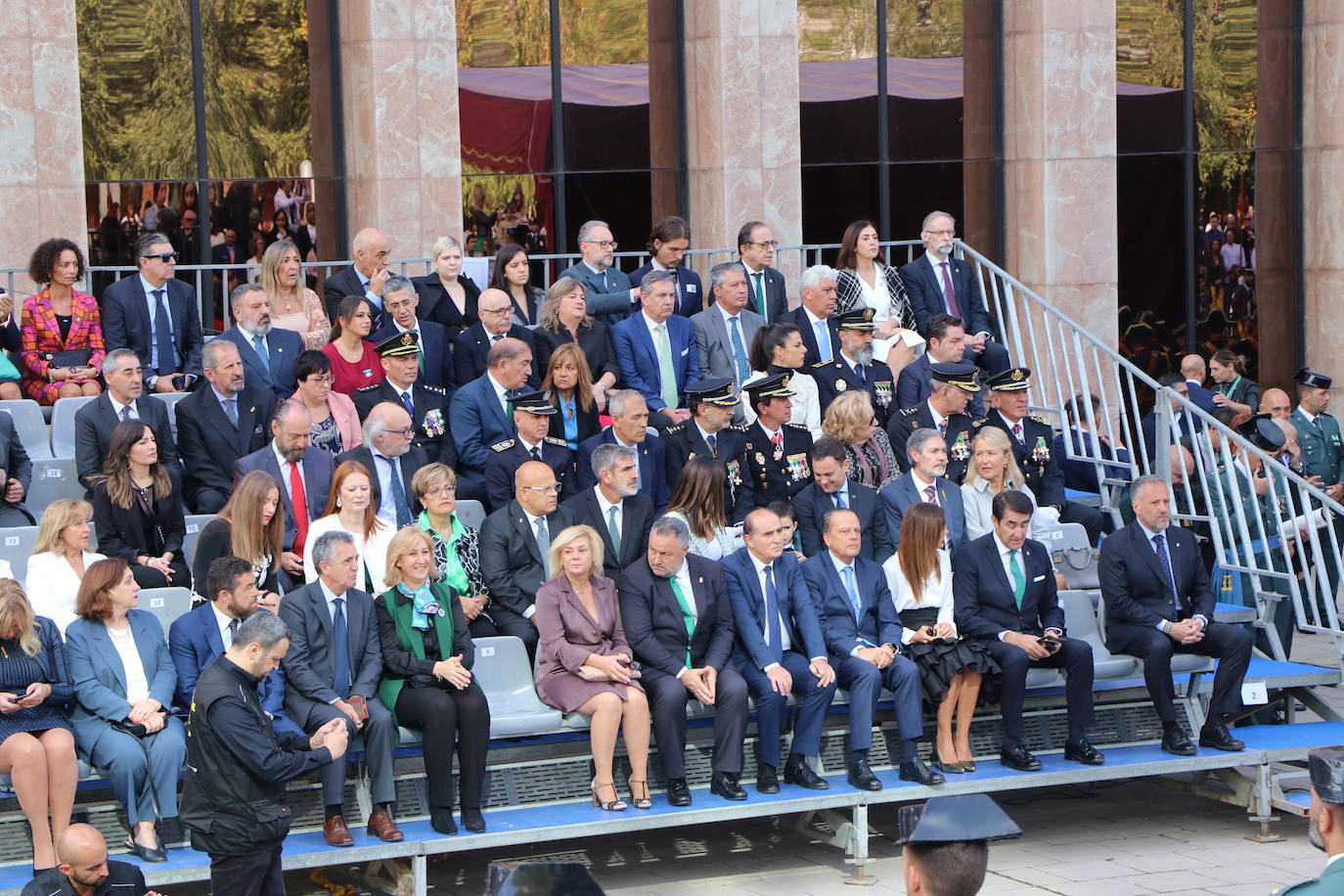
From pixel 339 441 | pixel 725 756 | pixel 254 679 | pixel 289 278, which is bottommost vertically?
pixel 725 756

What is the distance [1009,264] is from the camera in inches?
685

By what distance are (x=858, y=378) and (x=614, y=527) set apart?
2629 millimetres

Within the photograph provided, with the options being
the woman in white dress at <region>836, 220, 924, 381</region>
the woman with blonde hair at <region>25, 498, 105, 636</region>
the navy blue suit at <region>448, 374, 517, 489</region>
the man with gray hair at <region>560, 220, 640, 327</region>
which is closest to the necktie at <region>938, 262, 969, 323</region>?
the woman in white dress at <region>836, 220, 924, 381</region>

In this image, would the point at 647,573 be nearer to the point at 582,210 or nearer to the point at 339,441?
the point at 339,441

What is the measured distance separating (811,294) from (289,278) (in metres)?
3.45

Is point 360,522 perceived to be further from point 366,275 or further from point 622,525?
point 366,275

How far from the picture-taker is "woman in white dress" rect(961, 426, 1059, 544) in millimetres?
11828

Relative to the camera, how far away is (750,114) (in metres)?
16.0

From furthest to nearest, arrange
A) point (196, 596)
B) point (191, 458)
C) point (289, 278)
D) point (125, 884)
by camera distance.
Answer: point (289, 278) < point (191, 458) < point (196, 596) < point (125, 884)

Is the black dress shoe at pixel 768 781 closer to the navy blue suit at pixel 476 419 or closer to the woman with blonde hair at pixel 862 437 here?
the woman with blonde hair at pixel 862 437

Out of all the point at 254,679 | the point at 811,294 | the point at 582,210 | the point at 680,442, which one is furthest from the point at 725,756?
the point at 582,210

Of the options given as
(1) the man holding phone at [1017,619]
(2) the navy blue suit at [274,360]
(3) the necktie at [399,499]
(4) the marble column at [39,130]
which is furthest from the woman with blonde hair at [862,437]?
(4) the marble column at [39,130]

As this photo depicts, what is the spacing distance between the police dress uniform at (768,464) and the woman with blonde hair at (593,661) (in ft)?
5.49

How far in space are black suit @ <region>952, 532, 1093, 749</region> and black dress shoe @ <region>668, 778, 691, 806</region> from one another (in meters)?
1.94
